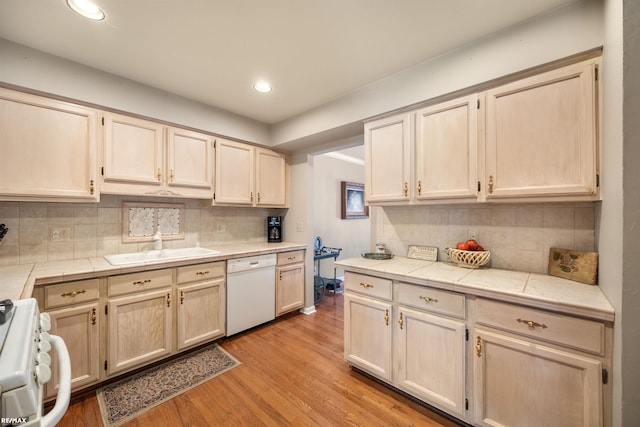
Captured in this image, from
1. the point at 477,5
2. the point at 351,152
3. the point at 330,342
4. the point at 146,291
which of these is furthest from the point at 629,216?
the point at 351,152

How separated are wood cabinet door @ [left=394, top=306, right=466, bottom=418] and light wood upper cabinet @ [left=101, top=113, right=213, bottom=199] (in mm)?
2302

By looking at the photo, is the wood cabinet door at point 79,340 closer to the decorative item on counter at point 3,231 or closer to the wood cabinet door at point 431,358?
the decorative item on counter at point 3,231

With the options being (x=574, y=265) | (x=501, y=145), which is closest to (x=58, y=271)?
(x=501, y=145)

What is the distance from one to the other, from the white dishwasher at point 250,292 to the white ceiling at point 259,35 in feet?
5.94

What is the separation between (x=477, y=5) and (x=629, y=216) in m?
1.31

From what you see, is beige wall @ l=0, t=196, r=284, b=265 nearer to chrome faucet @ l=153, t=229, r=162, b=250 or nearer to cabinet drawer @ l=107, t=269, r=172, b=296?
chrome faucet @ l=153, t=229, r=162, b=250

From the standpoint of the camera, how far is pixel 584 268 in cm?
151

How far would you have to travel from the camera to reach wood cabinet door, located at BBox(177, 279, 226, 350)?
2.29m

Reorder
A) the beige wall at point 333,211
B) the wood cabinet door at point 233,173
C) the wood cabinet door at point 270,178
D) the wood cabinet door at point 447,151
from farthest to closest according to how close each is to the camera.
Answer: the beige wall at point 333,211, the wood cabinet door at point 270,178, the wood cabinet door at point 233,173, the wood cabinet door at point 447,151

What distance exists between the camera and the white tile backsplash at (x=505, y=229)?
1657 millimetres

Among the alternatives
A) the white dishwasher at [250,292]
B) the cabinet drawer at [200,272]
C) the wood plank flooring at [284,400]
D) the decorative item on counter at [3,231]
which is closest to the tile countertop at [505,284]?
the wood plank flooring at [284,400]

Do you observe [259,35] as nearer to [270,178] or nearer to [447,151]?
[447,151]

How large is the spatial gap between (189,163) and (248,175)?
27.0 inches

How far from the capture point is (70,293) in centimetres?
175
